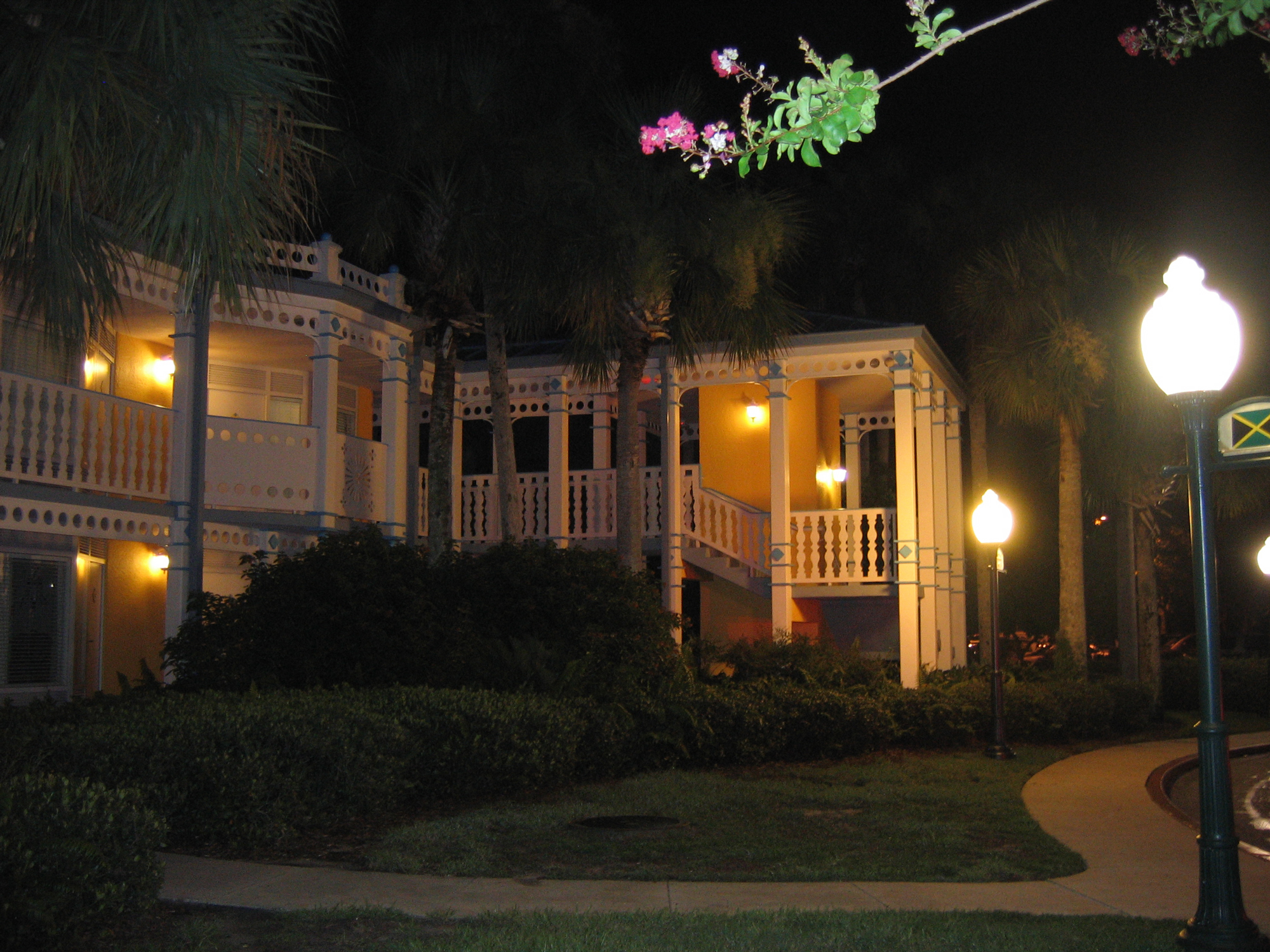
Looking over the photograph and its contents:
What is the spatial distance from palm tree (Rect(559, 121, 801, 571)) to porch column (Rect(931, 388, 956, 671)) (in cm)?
525

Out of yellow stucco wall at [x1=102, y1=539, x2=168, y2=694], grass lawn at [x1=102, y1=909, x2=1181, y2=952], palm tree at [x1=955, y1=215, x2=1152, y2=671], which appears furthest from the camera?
palm tree at [x1=955, y1=215, x2=1152, y2=671]

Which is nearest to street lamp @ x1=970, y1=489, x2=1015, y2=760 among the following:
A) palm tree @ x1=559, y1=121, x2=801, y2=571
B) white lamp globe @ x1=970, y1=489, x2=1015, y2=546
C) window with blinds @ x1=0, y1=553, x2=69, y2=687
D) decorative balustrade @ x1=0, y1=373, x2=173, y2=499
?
white lamp globe @ x1=970, y1=489, x2=1015, y2=546

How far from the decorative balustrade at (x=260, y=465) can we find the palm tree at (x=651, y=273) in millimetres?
3648

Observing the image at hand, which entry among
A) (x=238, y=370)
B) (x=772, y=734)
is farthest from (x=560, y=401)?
(x=772, y=734)

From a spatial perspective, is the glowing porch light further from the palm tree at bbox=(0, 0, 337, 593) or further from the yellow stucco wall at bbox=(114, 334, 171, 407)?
the palm tree at bbox=(0, 0, 337, 593)

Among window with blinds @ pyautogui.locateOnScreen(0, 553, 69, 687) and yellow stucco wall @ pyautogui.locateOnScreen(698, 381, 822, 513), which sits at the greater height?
yellow stucco wall @ pyautogui.locateOnScreen(698, 381, 822, 513)

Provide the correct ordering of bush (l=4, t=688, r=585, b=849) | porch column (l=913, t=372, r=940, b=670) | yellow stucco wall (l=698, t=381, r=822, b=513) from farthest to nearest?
yellow stucco wall (l=698, t=381, r=822, b=513) → porch column (l=913, t=372, r=940, b=670) → bush (l=4, t=688, r=585, b=849)

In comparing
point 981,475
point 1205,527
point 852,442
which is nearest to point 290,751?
point 1205,527

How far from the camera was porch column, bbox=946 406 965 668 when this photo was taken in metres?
22.8

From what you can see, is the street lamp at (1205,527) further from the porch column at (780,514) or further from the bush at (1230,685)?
the bush at (1230,685)

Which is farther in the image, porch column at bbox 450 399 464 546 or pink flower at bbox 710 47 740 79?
porch column at bbox 450 399 464 546

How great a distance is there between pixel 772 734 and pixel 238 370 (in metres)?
9.46

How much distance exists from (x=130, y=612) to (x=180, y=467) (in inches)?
131

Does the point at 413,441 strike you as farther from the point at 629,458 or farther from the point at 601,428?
the point at 629,458
